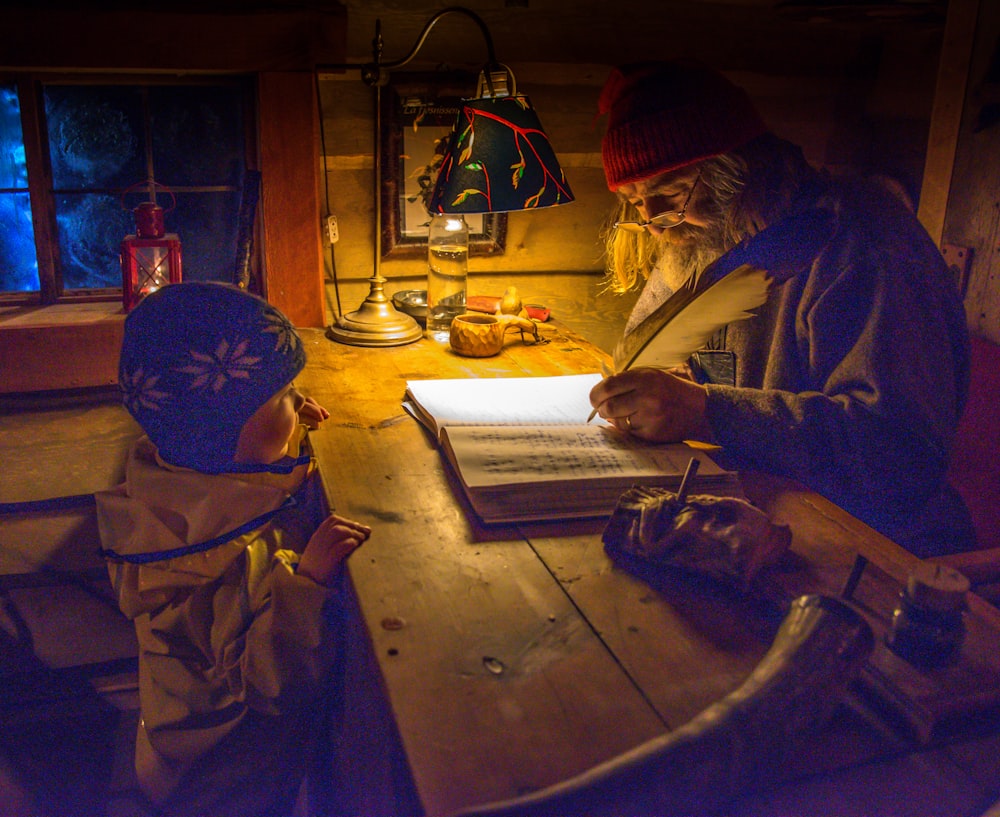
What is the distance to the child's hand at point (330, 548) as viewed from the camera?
118 centimetres

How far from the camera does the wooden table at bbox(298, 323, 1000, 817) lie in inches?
30.4

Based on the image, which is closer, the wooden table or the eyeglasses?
the wooden table

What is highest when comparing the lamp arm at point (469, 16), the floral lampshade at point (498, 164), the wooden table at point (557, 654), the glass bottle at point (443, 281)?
the lamp arm at point (469, 16)

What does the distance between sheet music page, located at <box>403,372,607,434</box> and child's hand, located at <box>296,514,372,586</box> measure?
0.35 meters

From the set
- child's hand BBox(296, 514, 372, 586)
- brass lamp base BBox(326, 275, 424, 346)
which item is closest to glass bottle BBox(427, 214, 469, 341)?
brass lamp base BBox(326, 275, 424, 346)

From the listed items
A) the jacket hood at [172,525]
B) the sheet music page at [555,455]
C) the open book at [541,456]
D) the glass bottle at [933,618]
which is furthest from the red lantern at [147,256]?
the glass bottle at [933,618]

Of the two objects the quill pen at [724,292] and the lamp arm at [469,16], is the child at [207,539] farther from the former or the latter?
the lamp arm at [469,16]

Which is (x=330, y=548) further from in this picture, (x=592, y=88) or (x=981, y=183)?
(x=981, y=183)

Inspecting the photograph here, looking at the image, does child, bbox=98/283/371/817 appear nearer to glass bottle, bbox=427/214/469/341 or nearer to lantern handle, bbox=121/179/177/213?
glass bottle, bbox=427/214/469/341

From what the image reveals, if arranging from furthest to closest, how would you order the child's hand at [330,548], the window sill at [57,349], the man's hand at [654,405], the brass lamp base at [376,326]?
the brass lamp base at [376,326]
the window sill at [57,349]
the man's hand at [654,405]
the child's hand at [330,548]

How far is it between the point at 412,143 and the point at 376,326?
1.95 ft

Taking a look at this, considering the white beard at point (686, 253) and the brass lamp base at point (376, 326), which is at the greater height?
the white beard at point (686, 253)

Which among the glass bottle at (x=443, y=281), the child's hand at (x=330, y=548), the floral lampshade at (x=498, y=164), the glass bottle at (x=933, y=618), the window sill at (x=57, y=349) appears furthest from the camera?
the glass bottle at (x=443, y=281)

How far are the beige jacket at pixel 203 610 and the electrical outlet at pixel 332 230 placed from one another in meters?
1.20
